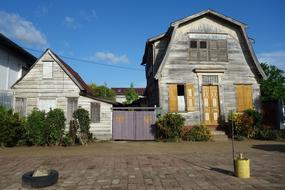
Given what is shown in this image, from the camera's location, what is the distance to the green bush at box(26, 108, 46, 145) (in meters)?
13.8

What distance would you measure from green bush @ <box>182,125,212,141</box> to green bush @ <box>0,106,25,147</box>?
373 inches

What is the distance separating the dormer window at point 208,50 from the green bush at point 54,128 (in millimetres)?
9422

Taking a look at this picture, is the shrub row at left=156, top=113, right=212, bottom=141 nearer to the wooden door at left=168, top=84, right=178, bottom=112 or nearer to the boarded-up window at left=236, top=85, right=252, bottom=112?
the wooden door at left=168, top=84, right=178, bottom=112

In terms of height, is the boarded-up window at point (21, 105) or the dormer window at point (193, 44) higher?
the dormer window at point (193, 44)

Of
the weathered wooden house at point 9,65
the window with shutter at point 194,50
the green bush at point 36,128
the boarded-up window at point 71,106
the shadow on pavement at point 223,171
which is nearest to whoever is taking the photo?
the shadow on pavement at point 223,171

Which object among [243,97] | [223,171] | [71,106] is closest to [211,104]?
[243,97]

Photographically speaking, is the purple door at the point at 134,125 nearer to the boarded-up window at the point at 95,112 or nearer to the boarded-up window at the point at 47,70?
the boarded-up window at the point at 95,112

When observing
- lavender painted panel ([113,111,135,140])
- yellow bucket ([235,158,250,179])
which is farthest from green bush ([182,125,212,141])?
yellow bucket ([235,158,250,179])

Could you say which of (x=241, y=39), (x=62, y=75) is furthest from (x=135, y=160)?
(x=241, y=39)

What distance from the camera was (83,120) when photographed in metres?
15.2

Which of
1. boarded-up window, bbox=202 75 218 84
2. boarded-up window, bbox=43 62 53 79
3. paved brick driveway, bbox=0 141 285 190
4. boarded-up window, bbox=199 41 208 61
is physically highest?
boarded-up window, bbox=199 41 208 61

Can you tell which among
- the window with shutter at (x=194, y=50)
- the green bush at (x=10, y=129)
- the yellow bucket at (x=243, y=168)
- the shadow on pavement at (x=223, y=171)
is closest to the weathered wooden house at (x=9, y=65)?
the green bush at (x=10, y=129)

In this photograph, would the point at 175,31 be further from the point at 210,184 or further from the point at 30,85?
the point at 210,184

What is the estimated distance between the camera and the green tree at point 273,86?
23859 mm
